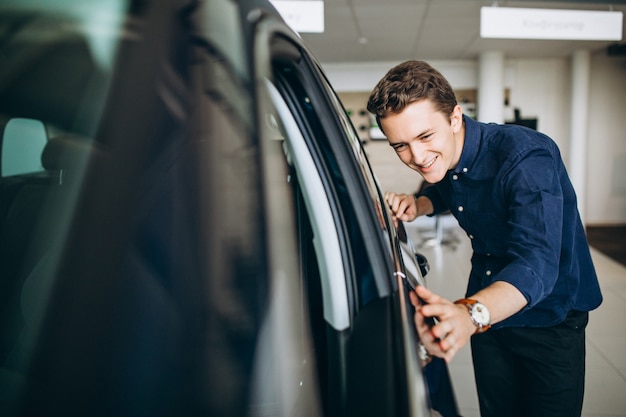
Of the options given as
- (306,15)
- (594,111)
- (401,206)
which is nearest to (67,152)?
(401,206)

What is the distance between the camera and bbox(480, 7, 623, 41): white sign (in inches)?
158

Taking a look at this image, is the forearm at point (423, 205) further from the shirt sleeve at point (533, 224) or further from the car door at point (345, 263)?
the car door at point (345, 263)

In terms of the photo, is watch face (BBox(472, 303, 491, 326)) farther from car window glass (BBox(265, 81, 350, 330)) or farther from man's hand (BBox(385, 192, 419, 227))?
man's hand (BBox(385, 192, 419, 227))

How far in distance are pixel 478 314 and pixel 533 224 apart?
323mm

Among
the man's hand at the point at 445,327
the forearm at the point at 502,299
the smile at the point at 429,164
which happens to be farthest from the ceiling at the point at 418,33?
the man's hand at the point at 445,327

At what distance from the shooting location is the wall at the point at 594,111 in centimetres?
768

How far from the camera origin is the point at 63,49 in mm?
714

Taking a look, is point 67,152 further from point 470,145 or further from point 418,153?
point 470,145

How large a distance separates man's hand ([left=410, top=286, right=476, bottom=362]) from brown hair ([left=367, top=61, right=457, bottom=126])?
20.6 inches

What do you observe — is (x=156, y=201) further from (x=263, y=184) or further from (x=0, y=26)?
(x=0, y=26)

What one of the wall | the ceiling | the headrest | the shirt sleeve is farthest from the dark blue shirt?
the wall

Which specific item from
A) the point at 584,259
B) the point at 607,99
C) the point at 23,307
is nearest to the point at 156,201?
the point at 23,307

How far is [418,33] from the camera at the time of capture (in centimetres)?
608

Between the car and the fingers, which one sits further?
the fingers
